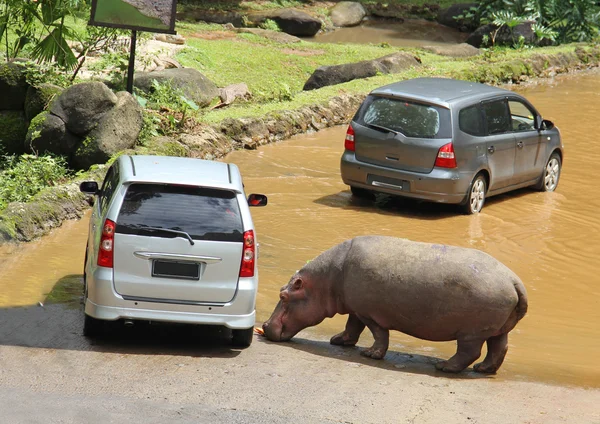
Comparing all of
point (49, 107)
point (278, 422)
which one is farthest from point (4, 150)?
point (278, 422)

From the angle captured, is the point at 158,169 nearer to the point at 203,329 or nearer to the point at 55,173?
the point at 203,329

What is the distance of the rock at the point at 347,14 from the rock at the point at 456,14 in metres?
3.31

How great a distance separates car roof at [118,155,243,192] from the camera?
27.2 ft

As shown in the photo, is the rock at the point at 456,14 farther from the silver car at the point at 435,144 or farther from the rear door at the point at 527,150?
the silver car at the point at 435,144

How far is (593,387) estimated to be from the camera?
26.8ft

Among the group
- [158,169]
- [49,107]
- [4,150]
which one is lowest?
[4,150]

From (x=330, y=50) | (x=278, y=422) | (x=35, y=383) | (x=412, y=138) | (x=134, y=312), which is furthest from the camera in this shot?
(x=330, y=50)

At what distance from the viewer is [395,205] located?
1488cm

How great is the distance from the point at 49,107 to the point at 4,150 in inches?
53.2

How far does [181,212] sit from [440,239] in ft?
18.2

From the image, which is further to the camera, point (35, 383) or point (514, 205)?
point (514, 205)

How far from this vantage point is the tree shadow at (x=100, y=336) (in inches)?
329

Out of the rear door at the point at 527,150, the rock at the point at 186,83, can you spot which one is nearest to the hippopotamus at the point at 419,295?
the rear door at the point at 527,150

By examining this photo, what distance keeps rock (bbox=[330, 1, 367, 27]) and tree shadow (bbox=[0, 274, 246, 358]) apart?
3019cm
